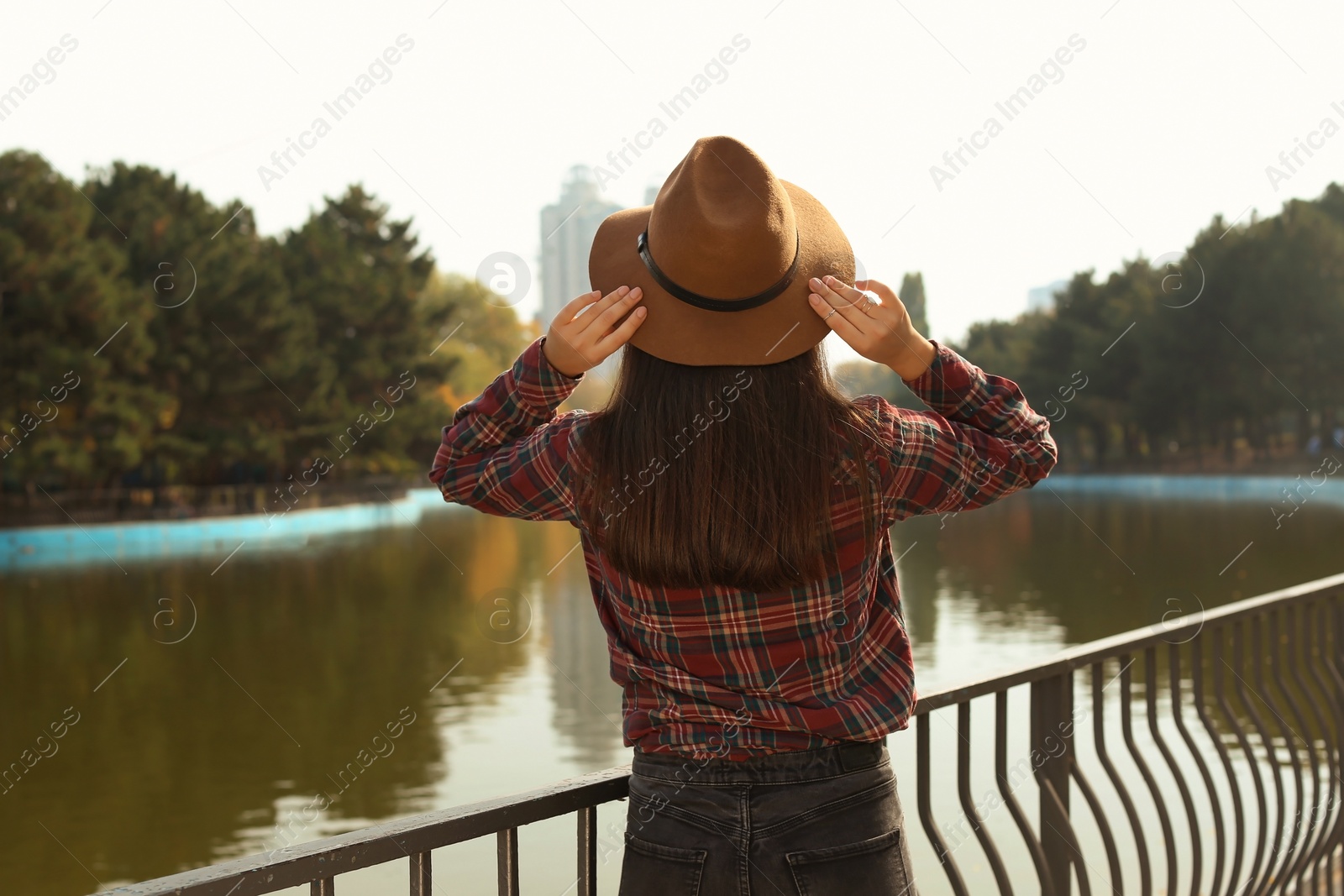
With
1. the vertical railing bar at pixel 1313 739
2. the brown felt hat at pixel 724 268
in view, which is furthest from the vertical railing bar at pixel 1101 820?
the brown felt hat at pixel 724 268

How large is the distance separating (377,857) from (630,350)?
588 millimetres

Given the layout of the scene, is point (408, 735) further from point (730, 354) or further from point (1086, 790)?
point (730, 354)

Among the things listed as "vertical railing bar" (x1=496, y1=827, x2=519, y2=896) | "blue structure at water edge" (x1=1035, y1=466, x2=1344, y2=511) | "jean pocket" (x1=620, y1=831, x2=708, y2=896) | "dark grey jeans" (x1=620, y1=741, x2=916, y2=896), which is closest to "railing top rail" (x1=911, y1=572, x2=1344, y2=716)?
"dark grey jeans" (x1=620, y1=741, x2=916, y2=896)

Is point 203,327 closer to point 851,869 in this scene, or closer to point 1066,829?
point 1066,829

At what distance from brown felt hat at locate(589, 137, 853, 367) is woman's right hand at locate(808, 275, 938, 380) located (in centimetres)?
2

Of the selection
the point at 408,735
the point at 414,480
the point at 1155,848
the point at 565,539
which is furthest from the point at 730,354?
the point at 414,480

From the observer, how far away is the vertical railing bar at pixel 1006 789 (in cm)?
192

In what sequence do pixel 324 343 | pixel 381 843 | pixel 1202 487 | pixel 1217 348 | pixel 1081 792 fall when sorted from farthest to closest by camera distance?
pixel 1202 487
pixel 1217 348
pixel 324 343
pixel 1081 792
pixel 381 843

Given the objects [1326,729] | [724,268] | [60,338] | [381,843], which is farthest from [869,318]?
[60,338]

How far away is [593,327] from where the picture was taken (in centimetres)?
128

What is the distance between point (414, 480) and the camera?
149ft

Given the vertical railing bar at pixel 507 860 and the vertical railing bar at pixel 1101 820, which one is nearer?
the vertical railing bar at pixel 507 860

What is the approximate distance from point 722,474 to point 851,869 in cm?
44

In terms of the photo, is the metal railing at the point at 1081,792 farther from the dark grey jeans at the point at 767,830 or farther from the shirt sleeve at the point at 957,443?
the shirt sleeve at the point at 957,443
